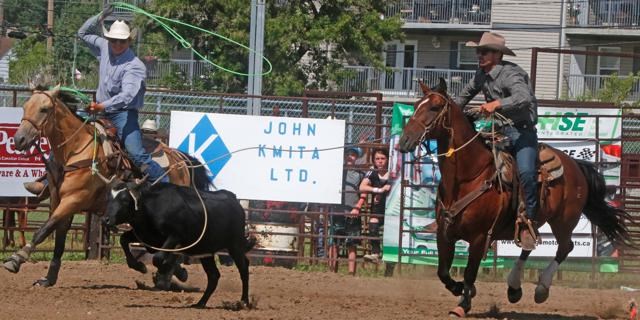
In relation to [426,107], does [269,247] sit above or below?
below

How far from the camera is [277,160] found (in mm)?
14008

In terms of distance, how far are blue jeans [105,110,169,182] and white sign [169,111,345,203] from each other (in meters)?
2.93

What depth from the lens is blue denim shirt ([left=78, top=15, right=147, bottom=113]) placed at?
10.7 m

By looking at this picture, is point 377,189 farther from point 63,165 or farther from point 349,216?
point 63,165

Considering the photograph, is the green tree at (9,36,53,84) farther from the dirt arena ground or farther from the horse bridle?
the horse bridle

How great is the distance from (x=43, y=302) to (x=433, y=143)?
6359 mm

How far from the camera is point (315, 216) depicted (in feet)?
48.4

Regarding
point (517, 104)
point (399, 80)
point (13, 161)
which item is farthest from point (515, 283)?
point (399, 80)

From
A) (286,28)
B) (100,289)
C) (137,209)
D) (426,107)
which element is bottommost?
(100,289)

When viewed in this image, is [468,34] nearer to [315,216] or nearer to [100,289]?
[315,216]

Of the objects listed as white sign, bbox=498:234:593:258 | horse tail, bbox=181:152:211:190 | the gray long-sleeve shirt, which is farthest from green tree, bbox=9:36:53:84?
the gray long-sleeve shirt

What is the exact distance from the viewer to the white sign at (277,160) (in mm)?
14000

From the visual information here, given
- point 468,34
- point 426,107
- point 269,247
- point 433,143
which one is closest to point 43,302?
point 426,107

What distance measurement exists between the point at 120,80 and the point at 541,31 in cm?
3055
